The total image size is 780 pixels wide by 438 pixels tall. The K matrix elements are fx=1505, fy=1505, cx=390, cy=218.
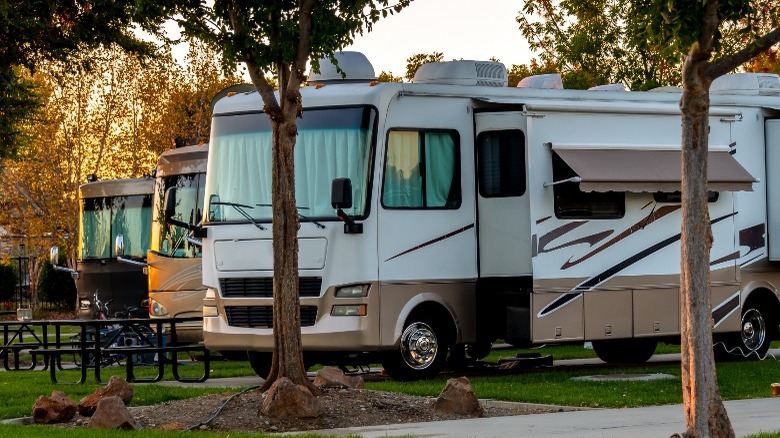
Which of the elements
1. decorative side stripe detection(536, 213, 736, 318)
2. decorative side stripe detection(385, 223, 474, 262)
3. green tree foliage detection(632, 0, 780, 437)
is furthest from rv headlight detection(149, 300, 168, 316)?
green tree foliage detection(632, 0, 780, 437)

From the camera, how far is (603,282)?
1866cm

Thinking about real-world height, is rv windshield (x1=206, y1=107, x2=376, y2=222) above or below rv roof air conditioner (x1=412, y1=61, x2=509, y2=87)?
below

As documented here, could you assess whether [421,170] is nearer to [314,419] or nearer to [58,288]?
[314,419]

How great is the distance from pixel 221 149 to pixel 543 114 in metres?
→ 3.93

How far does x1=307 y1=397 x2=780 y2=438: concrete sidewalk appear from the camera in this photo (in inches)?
468

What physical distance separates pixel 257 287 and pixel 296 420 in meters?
4.79

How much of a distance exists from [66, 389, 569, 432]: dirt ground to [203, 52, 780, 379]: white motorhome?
275 cm

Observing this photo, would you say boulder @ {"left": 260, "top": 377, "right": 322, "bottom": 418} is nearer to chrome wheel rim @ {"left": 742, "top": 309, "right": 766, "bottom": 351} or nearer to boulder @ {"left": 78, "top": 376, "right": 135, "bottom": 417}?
boulder @ {"left": 78, "top": 376, "right": 135, "bottom": 417}

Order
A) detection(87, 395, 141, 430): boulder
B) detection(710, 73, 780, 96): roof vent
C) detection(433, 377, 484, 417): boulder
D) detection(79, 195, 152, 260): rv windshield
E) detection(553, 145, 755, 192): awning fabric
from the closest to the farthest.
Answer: detection(87, 395, 141, 430): boulder
detection(433, 377, 484, 417): boulder
detection(553, 145, 755, 192): awning fabric
detection(710, 73, 780, 96): roof vent
detection(79, 195, 152, 260): rv windshield

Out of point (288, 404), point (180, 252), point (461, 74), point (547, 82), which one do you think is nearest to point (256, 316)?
point (461, 74)

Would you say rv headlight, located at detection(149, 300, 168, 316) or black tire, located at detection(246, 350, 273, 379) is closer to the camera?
black tire, located at detection(246, 350, 273, 379)

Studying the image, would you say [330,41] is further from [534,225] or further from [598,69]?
[598,69]

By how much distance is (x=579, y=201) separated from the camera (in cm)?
1852

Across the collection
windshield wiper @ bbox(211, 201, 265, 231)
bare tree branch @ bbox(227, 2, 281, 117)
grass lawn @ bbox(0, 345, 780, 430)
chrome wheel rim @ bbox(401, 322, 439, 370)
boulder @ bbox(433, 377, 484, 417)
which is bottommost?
grass lawn @ bbox(0, 345, 780, 430)
